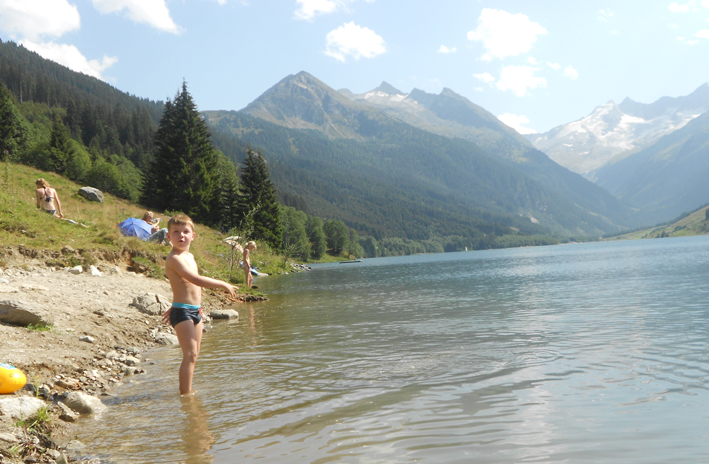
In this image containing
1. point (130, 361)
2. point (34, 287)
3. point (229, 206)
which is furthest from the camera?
point (229, 206)

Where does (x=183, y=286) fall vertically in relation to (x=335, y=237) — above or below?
below

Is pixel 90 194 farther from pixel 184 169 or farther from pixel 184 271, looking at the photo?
pixel 184 271

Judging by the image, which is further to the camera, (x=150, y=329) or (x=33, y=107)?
(x=33, y=107)

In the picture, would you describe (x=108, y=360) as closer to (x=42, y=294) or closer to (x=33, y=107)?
(x=42, y=294)

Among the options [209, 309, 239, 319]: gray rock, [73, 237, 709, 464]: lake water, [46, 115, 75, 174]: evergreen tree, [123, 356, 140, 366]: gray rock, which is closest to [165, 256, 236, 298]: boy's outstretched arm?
[73, 237, 709, 464]: lake water

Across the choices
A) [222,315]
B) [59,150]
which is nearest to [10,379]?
[222,315]

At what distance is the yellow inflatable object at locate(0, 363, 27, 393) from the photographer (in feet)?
20.3

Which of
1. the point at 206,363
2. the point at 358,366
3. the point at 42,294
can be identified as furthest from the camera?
the point at 42,294

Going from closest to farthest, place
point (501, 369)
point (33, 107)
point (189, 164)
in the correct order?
1. point (501, 369)
2. point (189, 164)
3. point (33, 107)

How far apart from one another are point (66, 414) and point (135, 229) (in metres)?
20.8

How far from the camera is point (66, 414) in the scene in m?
6.25

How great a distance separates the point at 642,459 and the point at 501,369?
3.89m

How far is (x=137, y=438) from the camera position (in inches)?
220

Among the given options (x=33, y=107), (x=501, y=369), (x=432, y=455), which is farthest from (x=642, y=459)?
(x=33, y=107)
